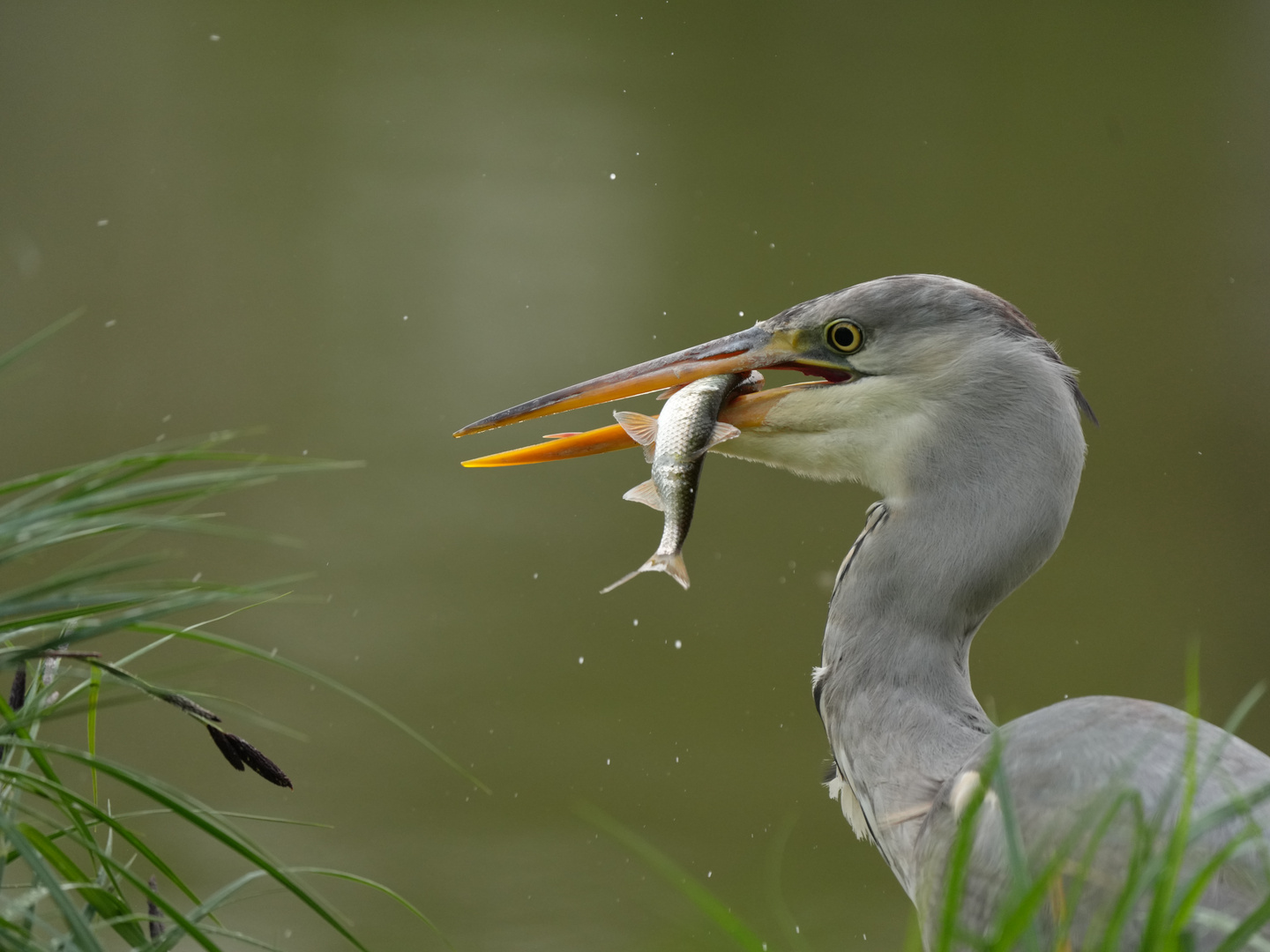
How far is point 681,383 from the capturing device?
1.22 m

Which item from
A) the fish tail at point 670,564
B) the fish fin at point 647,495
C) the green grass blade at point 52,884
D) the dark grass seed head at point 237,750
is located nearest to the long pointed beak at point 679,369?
the fish fin at point 647,495

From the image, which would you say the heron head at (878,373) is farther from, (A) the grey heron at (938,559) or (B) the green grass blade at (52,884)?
(B) the green grass blade at (52,884)

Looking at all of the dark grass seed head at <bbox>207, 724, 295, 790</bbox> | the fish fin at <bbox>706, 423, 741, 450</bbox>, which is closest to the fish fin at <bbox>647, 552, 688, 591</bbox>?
the fish fin at <bbox>706, 423, 741, 450</bbox>

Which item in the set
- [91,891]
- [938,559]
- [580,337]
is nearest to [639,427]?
[938,559]

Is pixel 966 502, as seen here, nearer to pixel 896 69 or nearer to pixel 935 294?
pixel 935 294

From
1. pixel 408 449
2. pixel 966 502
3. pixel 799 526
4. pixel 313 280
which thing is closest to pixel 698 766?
pixel 799 526

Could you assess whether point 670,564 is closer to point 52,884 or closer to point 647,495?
point 647,495

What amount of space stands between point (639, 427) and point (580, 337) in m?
1.73

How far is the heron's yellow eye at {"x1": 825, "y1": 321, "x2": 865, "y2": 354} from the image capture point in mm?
1137

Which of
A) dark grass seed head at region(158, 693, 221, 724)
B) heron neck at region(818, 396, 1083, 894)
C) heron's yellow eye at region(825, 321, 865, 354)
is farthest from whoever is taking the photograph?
heron's yellow eye at region(825, 321, 865, 354)

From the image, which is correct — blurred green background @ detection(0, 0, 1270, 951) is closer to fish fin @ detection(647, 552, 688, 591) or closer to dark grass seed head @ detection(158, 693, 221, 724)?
fish fin @ detection(647, 552, 688, 591)

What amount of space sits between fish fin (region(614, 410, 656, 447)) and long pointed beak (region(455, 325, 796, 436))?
0.12 ft

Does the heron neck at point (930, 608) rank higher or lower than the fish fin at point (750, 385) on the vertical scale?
lower

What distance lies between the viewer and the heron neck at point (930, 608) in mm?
1001
